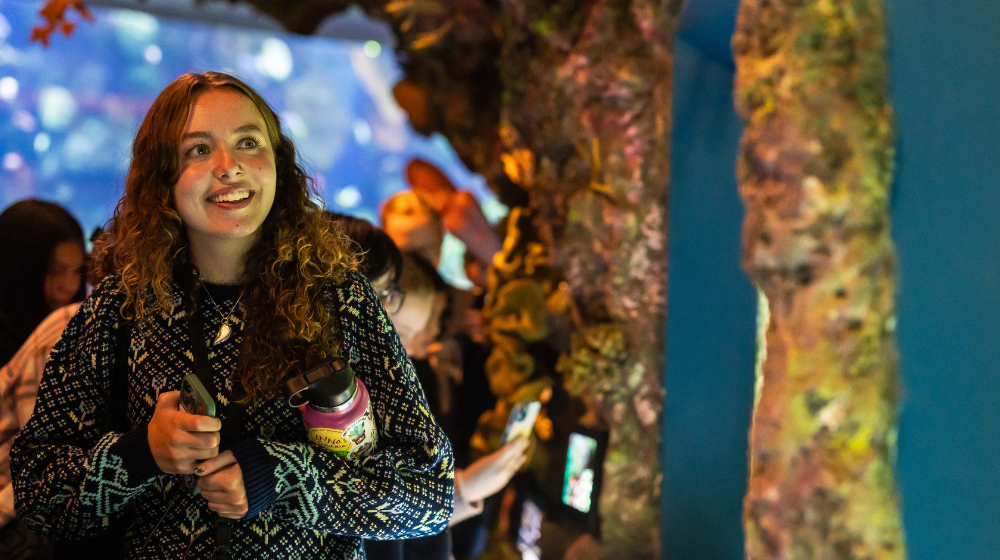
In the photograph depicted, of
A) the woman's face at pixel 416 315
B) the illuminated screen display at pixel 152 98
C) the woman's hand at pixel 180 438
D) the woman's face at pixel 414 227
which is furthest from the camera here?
the illuminated screen display at pixel 152 98

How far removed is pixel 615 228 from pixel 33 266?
1.61 metres

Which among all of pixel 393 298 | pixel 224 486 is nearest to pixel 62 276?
pixel 393 298

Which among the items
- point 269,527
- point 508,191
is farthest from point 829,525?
point 508,191

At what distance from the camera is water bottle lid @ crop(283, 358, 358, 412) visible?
86 centimetres

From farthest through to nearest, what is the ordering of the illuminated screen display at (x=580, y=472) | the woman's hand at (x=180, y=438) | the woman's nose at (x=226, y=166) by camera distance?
the illuminated screen display at (x=580, y=472), the woman's nose at (x=226, y=166), the woman's hand at (x=180, y=438)

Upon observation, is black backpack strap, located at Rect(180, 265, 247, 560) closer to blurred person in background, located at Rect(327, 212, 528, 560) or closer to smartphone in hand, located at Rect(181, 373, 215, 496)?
smartphone in hand, located at Rect(181, 373, 215, 496)

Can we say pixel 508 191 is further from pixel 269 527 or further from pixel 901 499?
pixel 269 527

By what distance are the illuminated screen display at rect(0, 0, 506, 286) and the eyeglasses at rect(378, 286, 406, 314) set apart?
289 cm

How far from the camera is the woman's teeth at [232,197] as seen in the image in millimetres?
950

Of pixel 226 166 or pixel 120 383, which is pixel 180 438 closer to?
pixel 120 383

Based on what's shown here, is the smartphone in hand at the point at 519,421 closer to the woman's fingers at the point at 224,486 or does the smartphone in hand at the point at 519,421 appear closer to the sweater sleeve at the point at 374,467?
the sweater sleeve at the point at 374,467

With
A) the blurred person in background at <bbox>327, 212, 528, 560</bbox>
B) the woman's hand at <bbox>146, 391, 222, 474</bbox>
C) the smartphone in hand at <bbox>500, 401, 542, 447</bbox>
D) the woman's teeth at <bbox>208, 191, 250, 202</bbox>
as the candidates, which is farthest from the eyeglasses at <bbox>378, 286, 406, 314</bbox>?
the woman's hand at <bbox>146, 391, 222, 474</bbox>

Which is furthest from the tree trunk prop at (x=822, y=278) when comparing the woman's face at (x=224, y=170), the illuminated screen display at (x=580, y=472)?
the woman's face at (x=224, y=170)

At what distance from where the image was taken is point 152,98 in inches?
222
